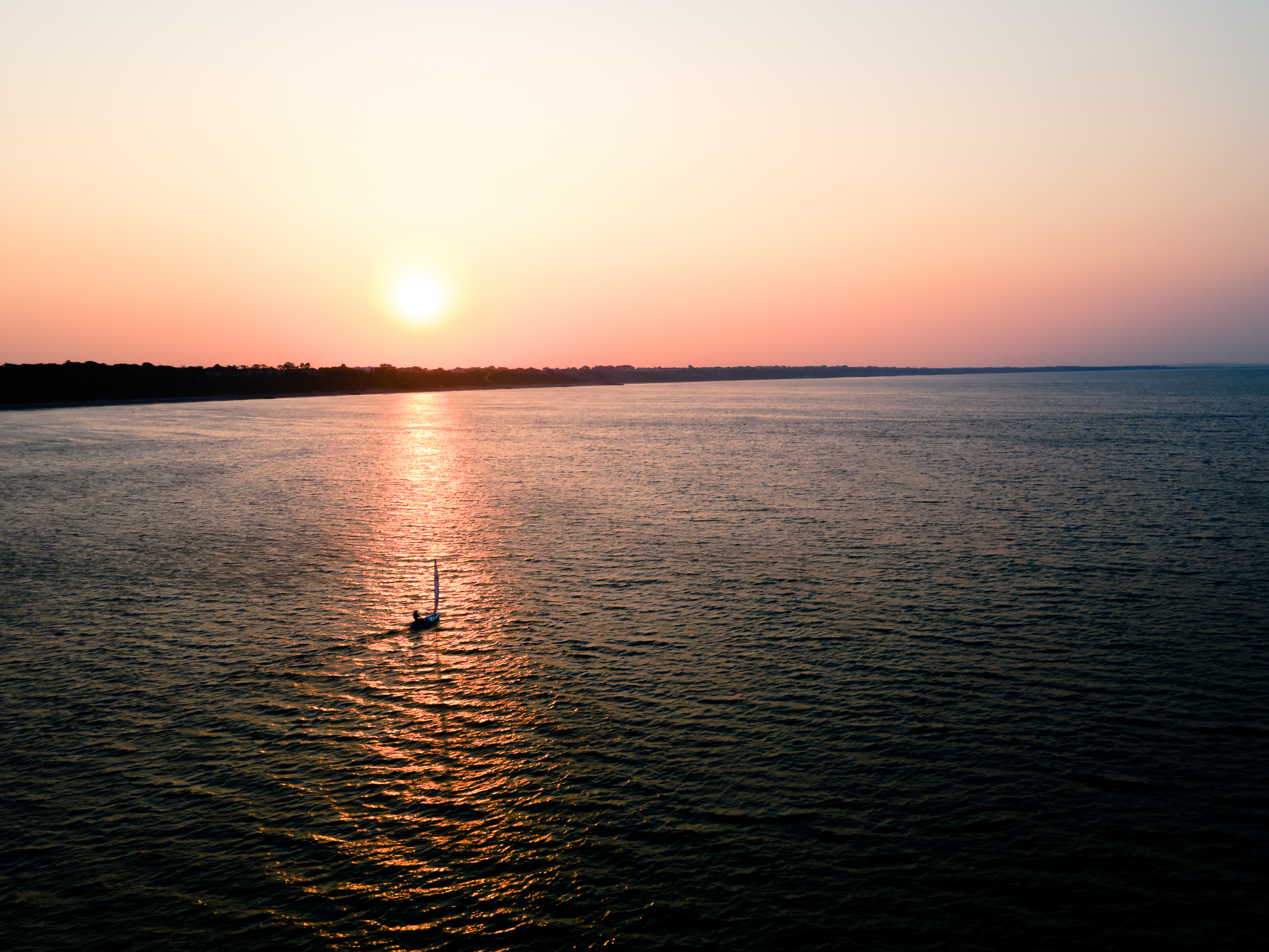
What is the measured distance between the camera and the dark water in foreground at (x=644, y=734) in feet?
56.5

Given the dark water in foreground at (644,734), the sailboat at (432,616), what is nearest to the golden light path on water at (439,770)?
the dark water in foreground at (644,734)

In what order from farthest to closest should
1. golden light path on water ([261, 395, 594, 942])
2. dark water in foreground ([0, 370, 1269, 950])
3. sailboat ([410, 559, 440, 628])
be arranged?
1. sailboat ([410, 559, 440, 628])
2. golden light path on water ([261, 395, 594, 942])
3. dark water in foreground ([0, 370, 1269, 950])

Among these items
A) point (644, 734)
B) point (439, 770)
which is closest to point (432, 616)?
point (439, 770)

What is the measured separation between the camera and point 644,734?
24578mm

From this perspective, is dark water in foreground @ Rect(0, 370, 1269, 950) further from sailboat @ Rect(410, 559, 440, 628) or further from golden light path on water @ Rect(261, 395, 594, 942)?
sailboat @ Rect(410, 559, 440, 628)

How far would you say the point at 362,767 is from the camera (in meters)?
22.9

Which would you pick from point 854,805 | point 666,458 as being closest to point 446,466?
point 666,458

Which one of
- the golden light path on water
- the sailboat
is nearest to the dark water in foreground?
the golden light path on water

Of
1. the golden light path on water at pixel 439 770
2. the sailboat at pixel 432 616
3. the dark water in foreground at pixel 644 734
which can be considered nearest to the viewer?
the dark water in foreground at pixel 644 734

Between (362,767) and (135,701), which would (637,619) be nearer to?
(362,767)

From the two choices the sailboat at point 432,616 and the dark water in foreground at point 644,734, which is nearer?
the dark water in foreground at point 644,734

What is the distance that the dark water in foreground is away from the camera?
1722cm

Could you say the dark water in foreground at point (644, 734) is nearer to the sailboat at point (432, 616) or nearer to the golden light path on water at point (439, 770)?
the golden light path on water at point (439, 770)

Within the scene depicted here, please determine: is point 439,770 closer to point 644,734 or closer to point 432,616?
point 644,734
